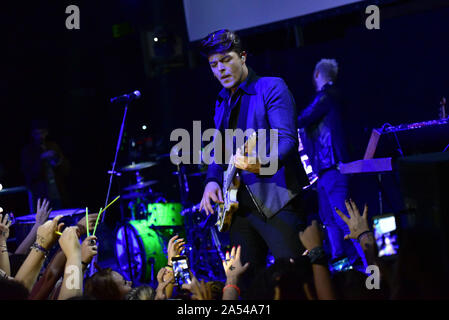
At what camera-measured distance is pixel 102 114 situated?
7355 millimetres

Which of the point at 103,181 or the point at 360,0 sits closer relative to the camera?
the point at 360,0

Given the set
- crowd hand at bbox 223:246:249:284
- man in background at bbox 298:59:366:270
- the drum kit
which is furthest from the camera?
the drum kit

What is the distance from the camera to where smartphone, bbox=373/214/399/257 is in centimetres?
197

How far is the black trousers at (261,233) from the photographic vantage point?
2.54 metres

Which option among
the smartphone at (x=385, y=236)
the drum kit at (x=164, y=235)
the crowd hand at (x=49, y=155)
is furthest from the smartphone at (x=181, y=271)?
the crowd hand at (x=49, y=155)

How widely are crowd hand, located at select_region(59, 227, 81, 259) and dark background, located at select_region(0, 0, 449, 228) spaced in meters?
3.66


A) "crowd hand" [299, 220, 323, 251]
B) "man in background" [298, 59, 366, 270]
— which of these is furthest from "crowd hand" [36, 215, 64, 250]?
"man in background" [298, 59, 366, 270]

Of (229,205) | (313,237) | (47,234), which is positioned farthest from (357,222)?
(47,234)

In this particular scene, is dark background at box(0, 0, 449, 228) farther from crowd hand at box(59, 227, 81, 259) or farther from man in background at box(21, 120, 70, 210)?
crowd hand at box(59, 227, 81, 259)

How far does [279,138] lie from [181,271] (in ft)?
2.85

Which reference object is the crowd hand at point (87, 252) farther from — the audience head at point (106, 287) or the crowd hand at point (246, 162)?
the crowd hand at point (246, 162)
